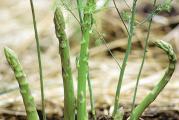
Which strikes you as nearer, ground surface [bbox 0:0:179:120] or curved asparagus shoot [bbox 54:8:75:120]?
curved asparagus shoot [bbox 54:8:75:120]

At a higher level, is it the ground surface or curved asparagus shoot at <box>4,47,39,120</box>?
the ground surface

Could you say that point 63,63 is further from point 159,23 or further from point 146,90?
point 159,23

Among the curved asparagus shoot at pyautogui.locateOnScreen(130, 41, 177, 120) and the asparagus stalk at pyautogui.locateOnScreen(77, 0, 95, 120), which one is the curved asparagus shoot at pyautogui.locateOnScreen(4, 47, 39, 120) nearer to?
the asparagus stalk at pyautogui.locateOnScreen(77, 0, 95, 120)

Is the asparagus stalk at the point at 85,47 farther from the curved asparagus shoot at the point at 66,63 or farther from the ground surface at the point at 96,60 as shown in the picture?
the ground surface at the point at 96,60

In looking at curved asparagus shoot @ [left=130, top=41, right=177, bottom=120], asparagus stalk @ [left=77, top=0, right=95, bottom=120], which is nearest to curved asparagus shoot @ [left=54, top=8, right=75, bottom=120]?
asparagus stalk @ [left=77, top=0, right=95, bottom=120]

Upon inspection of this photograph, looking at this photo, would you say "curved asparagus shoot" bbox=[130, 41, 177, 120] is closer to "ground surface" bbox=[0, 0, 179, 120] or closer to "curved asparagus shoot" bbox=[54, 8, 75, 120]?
"curved asparagus shoot" bbox=[54, 8, 75, 120]

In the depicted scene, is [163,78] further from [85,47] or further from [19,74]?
[19,74]

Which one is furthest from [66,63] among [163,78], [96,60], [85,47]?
[96,60]
